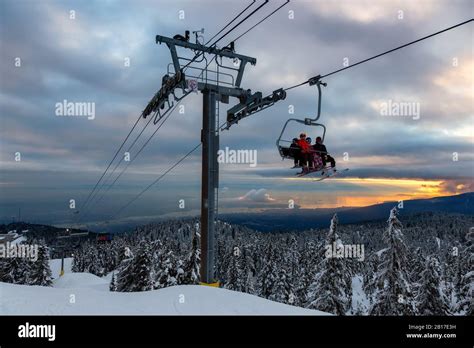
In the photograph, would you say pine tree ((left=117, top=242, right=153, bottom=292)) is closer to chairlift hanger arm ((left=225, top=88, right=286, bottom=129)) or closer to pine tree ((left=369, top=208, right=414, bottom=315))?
pine tree ((left=369, top=208, right=414, bottom=315))

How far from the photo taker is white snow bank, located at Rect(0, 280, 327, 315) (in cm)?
1030

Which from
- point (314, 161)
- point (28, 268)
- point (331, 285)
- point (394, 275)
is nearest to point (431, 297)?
point (394, 275)

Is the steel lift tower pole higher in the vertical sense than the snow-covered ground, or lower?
higher

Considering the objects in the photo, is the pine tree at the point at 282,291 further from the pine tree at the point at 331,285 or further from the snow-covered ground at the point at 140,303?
the snow-covered ground at the point at 140,303

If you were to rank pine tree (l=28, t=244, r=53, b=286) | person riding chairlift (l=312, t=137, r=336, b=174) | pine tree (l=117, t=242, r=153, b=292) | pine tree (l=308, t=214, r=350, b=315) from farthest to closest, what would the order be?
1. pine tree (l=28, t=244, r=53, b=286)
2. pine tree (l=117, t=242, r=153, b=292)
3. pine tree (l=308, t=214, r=350, b=315)
4. person riding chairlift (l=312, t=137, r=336, b=174)

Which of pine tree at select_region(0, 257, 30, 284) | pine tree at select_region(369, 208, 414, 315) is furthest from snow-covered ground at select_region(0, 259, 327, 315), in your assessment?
pine tree at select_region(0, 257, 30, 284)

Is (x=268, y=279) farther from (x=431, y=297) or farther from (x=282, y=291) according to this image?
(x=431, y=297)

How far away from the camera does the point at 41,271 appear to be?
1788 inches

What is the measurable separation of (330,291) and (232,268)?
2902cm

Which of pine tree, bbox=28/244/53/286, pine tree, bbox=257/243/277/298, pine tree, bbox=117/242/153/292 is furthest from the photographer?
pine tree, bbox=257/243/277/298

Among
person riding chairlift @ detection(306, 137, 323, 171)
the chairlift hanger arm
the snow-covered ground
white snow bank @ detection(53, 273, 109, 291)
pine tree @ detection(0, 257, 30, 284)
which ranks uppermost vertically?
the chairlift hanger arm

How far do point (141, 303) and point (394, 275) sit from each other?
21.0 m
